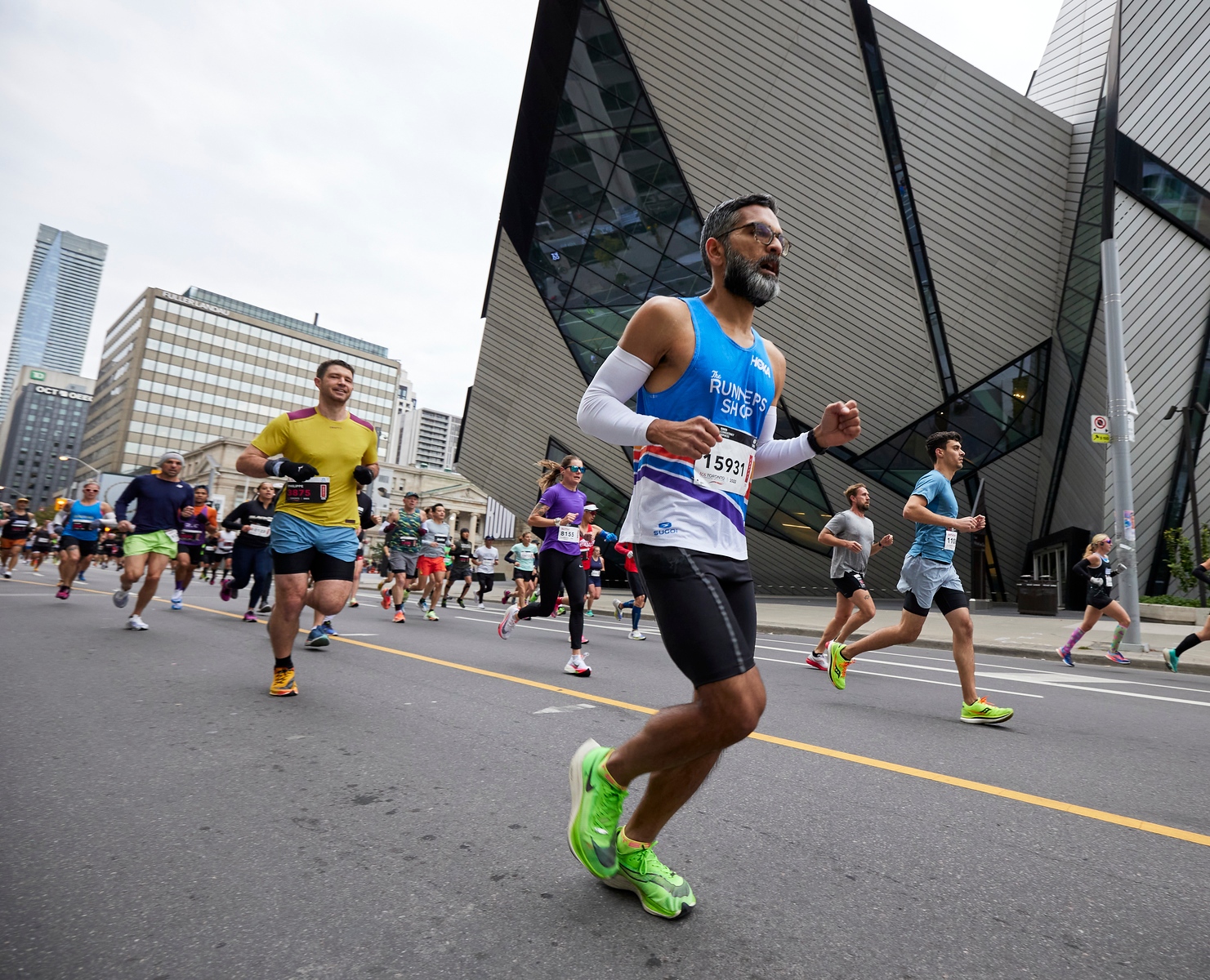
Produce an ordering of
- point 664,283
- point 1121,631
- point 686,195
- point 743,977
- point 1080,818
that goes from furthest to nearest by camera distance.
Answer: point 664,283
point 686,195
point 1121,631
point 1080,818
point 743,977

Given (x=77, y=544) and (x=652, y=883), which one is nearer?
(x=652, y=883)

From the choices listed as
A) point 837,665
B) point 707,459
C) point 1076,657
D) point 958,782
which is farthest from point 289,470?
point 1076,657

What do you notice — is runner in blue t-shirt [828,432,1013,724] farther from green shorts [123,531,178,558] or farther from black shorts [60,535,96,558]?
black shorts [60,535,96,558]

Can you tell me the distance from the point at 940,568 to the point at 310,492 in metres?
4.23

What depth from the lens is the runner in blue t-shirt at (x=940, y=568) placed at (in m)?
4.74

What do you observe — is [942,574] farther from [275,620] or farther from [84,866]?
[84,866]

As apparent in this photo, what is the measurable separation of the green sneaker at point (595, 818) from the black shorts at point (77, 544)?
12021 millimetres

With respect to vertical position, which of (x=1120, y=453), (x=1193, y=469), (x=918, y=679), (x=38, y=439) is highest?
(x=38, y=439)

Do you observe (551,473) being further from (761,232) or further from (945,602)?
(761,232)

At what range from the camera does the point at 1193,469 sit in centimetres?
1567

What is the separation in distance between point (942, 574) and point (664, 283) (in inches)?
754

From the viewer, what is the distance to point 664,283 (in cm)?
2295

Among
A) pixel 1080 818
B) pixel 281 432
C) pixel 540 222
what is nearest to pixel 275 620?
pixel 281 432

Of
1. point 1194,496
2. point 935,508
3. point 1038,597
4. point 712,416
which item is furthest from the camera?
point 1038,597
